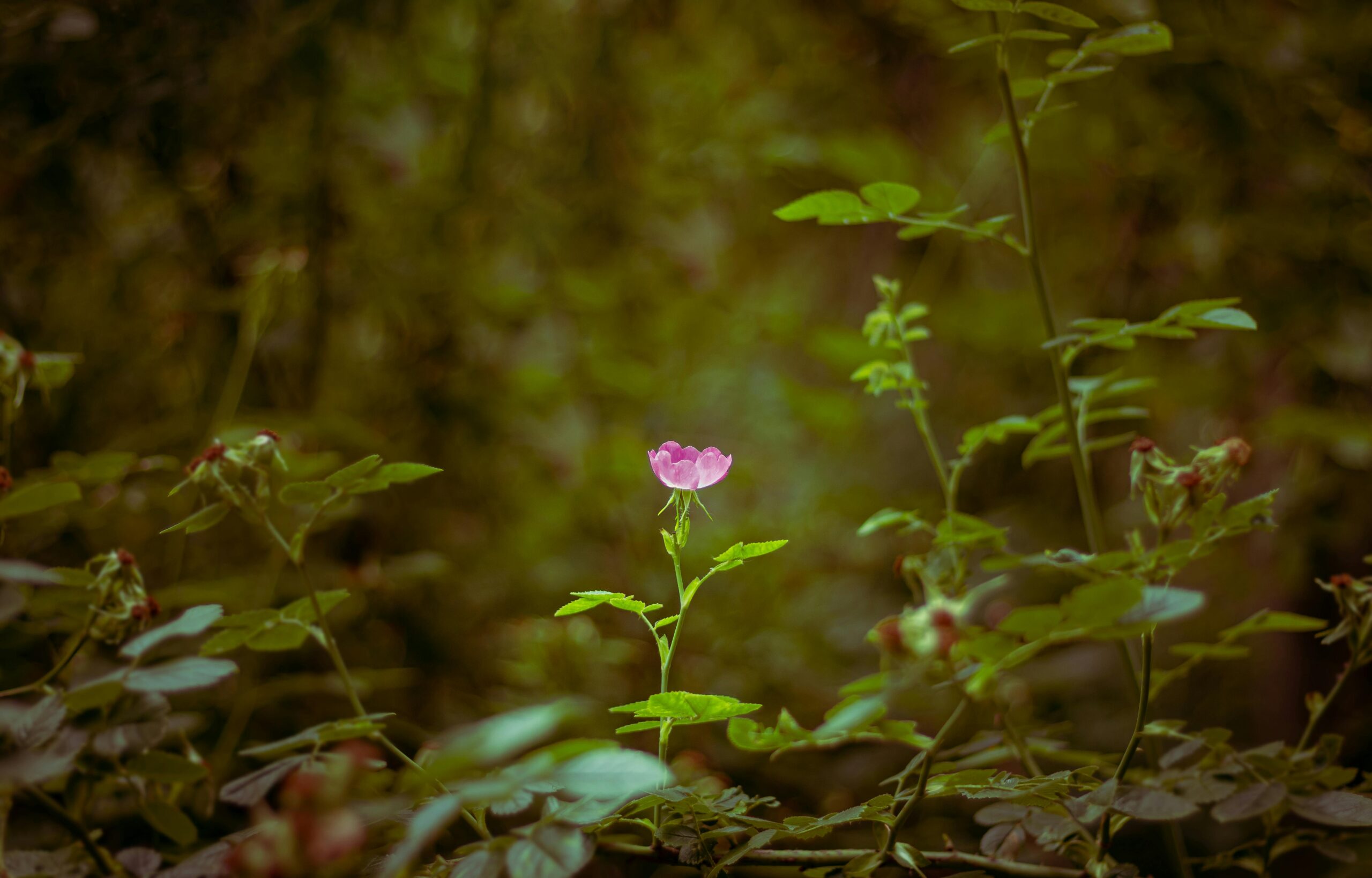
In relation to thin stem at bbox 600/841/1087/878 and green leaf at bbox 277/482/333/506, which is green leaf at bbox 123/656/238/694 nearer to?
green leaf at bbox 277/482/333/506

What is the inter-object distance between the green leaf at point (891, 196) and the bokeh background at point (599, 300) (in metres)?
0.37

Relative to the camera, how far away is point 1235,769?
1.63 feet

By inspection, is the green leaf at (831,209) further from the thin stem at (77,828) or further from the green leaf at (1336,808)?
the thin stem at (77,828)

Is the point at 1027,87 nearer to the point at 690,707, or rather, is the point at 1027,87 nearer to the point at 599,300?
the point at 690,707

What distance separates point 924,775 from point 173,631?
0.42 m

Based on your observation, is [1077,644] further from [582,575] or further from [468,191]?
[468,191]

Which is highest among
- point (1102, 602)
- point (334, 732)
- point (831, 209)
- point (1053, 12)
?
point (1053, 12)

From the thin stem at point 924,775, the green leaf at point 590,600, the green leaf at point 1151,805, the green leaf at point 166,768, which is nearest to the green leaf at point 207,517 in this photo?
the green leaf at point 166,768

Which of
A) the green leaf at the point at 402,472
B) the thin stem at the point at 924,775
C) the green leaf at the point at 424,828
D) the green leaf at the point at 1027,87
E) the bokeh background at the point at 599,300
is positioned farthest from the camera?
the bokeh background at the point at 599,300

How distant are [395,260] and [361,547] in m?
0.50

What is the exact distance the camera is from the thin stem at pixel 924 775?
37 centimetres

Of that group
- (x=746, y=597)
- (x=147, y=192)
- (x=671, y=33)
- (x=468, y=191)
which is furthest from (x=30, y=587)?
(x=671, y=33)

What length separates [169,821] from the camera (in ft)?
1.72

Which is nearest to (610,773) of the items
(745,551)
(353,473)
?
(745,551)
